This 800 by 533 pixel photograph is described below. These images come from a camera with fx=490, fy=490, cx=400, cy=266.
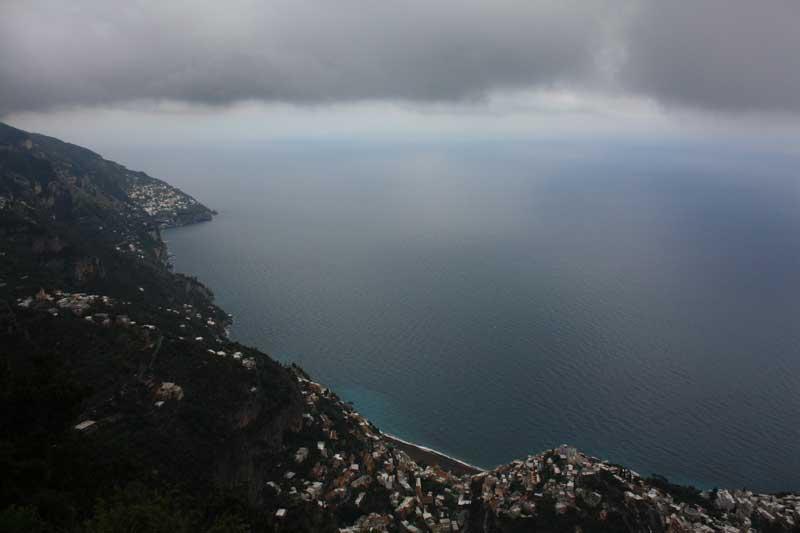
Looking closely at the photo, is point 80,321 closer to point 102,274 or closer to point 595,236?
point 102,274

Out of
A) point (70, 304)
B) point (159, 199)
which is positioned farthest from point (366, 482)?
point (159, 199)

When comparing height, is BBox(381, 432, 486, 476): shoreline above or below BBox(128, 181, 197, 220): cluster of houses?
below

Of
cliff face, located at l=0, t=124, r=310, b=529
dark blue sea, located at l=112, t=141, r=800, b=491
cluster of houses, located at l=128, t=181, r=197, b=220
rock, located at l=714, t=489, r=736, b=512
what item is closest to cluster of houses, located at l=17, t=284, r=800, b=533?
rock, located at l=714, t=489, r=736, b=512

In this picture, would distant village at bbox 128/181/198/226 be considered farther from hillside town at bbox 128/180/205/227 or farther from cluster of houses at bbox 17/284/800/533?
cluster of houses at bbox 17/284/800/533

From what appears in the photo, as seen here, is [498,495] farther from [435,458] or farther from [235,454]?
[235,454]

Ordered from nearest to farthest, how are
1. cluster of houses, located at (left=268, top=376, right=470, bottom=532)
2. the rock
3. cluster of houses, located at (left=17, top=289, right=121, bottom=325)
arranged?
cluster of houses, located at (left=268, top=376, right=470, bottom=532), the rock, cluster of houses, located at (left=17, top=289, right=121, bottom=325)

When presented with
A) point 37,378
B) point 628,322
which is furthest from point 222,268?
point 37,378

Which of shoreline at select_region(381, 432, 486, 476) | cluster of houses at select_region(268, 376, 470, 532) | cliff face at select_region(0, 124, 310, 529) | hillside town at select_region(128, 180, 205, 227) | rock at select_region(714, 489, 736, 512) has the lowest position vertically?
shoreline at select_region(381, 432, 486, 476)

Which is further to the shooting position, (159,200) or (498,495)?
(159,200)
